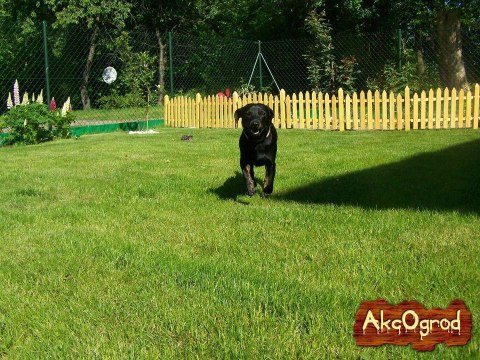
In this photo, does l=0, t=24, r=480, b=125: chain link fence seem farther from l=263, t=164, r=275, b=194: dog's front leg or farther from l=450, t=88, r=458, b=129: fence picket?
l=263, t=164, r=275, b=194: dog's front leg

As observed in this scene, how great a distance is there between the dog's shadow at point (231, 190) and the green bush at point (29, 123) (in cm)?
746

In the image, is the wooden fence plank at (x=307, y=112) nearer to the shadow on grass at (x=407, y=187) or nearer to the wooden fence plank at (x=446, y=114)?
the wooden fence plank at (x=446, y=114)

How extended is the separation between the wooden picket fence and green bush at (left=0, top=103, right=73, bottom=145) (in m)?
4.91

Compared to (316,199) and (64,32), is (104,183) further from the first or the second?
(64,32)

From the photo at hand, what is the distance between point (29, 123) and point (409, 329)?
11.7m

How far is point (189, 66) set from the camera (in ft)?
63.8

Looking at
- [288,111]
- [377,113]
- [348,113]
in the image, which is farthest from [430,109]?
[288,111]

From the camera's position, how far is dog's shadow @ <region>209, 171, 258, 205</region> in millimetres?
5414

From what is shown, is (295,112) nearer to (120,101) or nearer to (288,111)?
(288,111)

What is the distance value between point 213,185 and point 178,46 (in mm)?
13764

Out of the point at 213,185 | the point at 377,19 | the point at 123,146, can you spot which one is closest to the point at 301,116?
the point at 123,146

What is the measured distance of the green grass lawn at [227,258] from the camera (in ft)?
7.00

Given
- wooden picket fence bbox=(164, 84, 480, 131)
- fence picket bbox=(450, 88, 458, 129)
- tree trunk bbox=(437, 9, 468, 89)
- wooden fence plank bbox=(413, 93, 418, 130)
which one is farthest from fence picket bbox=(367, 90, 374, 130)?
tree trunk bbox=(437, 9, 468, 89)

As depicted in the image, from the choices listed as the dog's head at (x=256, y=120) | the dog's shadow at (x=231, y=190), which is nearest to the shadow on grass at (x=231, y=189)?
the dog's shadow at (x=231, y=190)
